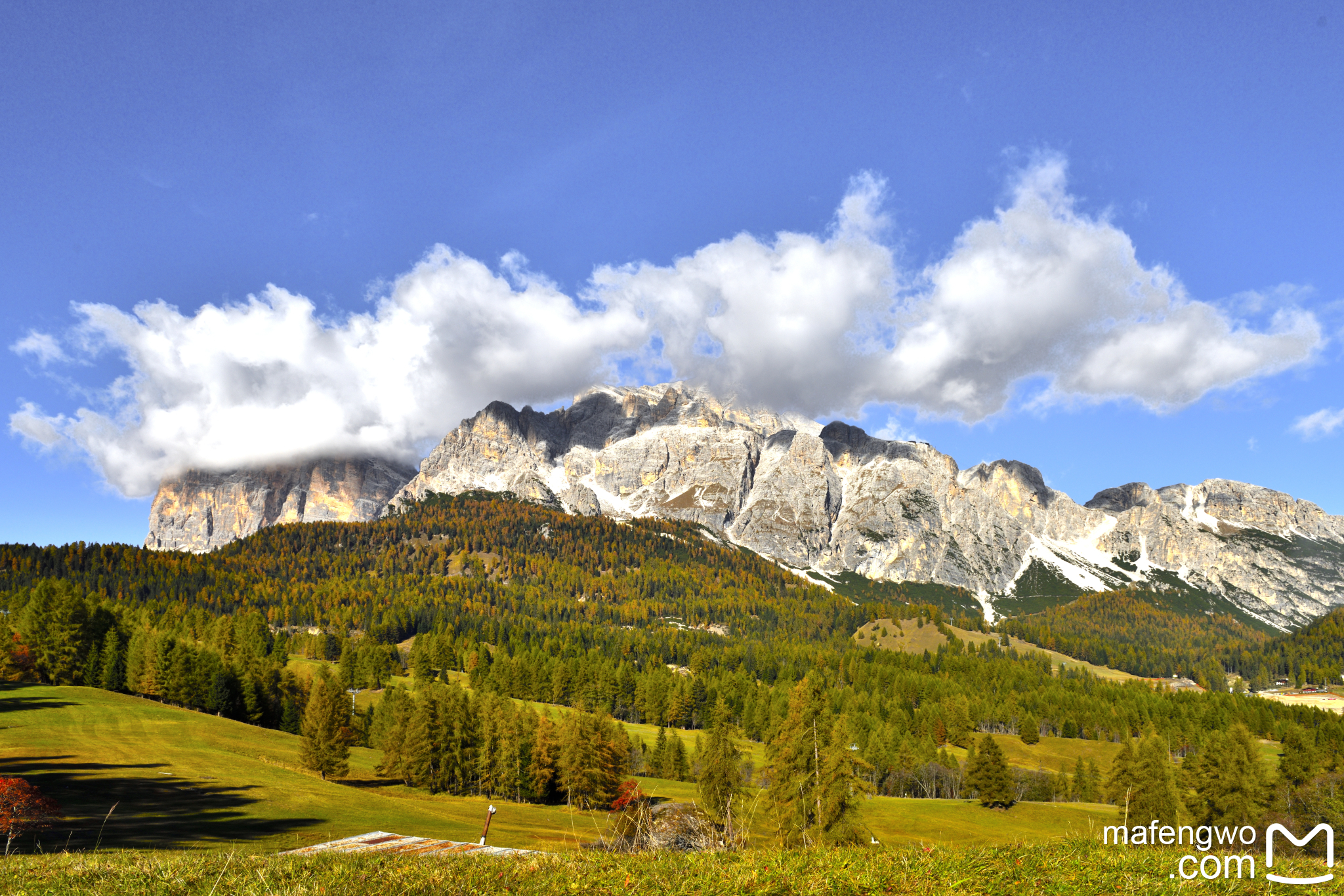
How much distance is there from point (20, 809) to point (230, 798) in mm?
23876

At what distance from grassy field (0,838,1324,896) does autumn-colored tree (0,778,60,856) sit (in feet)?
51.9

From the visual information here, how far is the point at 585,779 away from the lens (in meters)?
67.7

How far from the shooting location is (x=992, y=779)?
83938 mm

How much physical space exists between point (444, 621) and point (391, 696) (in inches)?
4308

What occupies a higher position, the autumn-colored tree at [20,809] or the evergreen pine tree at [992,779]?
the autumn-colored tree at [20,809]

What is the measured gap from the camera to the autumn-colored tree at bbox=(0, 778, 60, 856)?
2302cm

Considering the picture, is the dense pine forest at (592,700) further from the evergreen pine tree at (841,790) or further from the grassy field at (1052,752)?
the grassy field at (1052,752)

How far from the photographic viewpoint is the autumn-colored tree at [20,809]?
2302cm

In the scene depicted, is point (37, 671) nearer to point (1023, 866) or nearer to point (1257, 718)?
point (1023, 866)

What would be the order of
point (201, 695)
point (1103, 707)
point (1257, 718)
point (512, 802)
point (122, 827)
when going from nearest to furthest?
point (122, 827), point (512, 802), point (201, 695), point (1257, 718), point (1103, 707)

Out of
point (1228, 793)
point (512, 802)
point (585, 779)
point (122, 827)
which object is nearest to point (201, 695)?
point (512, 802)

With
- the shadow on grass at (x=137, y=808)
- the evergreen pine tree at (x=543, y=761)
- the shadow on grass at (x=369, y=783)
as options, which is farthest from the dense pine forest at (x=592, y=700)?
the shadow on grass at (x=137, y=808)

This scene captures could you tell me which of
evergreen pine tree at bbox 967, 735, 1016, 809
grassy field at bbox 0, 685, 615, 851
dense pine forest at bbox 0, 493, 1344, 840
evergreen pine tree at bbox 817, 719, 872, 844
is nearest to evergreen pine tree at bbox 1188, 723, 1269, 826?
dense pine forest at bbox 0, 493, 1344, 840

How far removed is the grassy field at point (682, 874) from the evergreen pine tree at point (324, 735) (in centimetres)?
5793
